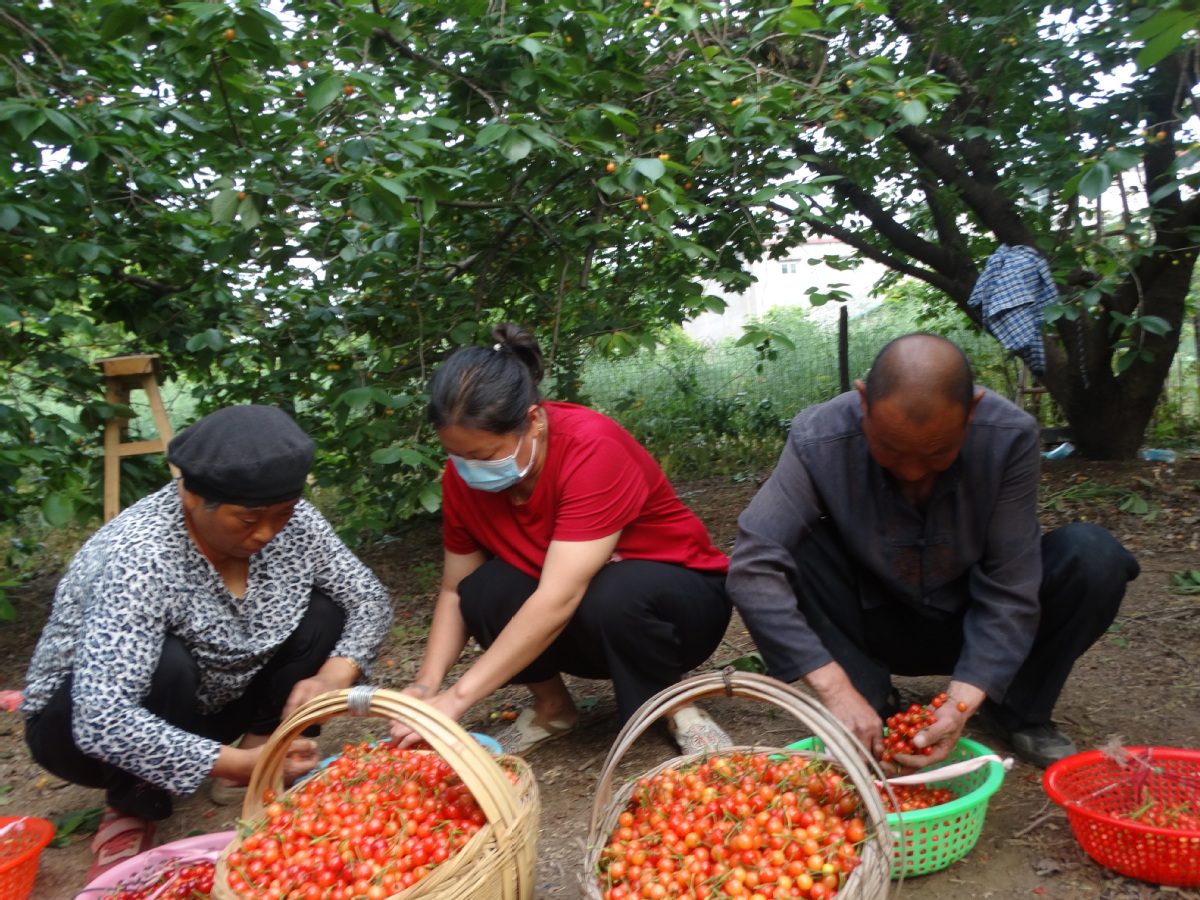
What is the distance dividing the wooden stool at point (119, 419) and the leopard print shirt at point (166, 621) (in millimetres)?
1832

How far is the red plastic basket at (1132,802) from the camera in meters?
1.61

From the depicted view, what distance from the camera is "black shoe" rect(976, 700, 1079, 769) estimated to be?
216 cm

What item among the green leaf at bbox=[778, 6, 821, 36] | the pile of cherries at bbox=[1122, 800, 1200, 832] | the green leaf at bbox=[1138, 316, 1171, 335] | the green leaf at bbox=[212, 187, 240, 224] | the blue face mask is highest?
the green leaf at bbox=[778, 6, 821, 36]

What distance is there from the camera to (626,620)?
2.16 m

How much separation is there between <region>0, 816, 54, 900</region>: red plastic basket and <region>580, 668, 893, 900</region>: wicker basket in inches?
48.7

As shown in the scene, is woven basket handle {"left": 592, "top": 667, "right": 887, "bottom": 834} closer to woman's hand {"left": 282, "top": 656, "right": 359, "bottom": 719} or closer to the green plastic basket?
the green plastic basket

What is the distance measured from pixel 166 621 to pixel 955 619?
6.17 ft

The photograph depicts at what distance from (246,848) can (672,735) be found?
1234 millimetres

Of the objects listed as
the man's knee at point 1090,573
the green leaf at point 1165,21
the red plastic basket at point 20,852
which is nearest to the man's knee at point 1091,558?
the man's knee at point 1090,573

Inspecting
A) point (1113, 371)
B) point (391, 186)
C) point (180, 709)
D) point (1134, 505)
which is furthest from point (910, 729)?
point (1113, 371)

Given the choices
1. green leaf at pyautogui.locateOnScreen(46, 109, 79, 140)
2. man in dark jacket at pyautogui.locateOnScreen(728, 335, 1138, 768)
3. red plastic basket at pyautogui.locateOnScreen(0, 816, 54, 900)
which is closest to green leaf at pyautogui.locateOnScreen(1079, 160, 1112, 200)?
man in dark jacket at pyautogui.locateOnScreen(728, 335, 1138, 768)

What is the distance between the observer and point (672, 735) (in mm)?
2449

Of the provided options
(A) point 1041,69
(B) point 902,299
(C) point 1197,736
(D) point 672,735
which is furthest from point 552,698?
(B) point 902,299

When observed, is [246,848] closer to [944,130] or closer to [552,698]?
[552,698]
